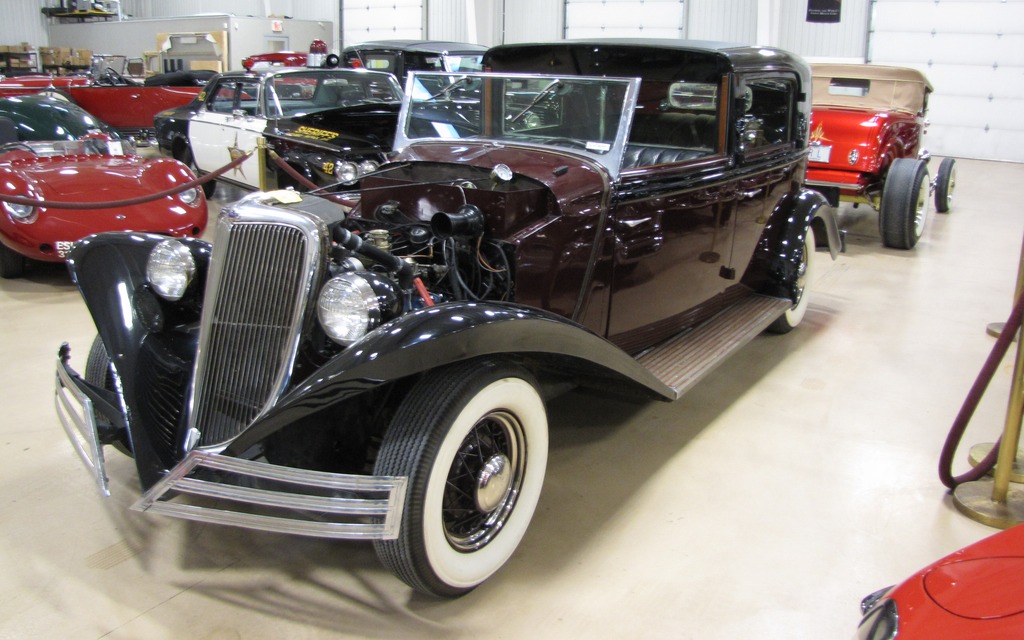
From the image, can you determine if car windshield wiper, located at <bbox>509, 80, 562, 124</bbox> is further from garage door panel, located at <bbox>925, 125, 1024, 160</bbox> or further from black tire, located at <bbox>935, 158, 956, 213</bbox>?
garage door panel, located at <bbox>925, 125, 1024, 160</bbox>

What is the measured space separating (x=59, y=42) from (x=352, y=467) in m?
24.3

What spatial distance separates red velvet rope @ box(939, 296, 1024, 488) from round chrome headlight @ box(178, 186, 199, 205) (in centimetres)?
506

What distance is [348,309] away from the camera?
2.13m

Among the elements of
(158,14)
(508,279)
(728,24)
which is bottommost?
(508,279)

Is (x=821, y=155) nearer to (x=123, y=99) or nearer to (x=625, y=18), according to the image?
(x=625, y=18)

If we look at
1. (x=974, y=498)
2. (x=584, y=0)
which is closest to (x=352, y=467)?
(x=974, y=498)

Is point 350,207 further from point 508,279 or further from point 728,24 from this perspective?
point 728,24

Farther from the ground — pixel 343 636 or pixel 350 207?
pixel 350 207

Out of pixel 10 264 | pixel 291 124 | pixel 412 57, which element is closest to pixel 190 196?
pixel 10 264

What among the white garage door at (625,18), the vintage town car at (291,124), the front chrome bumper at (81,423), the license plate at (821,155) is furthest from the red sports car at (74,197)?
the white garage door at (625,18)

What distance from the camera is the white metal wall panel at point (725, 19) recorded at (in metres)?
13.3

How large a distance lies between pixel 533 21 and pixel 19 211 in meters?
12.2

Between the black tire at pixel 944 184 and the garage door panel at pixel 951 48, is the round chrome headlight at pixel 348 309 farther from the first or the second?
the garage door panel at pixel 951 48

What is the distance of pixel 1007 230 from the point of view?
7.77 metres
